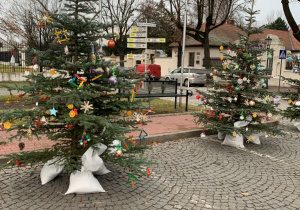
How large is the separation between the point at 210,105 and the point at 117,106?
11.2ft

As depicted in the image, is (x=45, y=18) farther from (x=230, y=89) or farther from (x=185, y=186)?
(x=230, y=89)

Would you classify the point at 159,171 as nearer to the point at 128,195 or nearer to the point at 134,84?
the point at 128,195

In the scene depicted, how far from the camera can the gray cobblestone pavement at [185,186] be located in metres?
3.53

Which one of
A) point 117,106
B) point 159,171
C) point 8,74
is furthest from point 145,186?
point 8,74

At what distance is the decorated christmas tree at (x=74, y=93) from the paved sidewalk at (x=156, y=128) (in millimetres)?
1891

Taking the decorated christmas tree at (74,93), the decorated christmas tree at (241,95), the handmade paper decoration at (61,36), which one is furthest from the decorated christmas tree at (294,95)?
the handmade paper decoration at (61,36)

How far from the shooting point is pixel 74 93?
10.6 feet

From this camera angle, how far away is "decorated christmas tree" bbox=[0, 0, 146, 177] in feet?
11.0

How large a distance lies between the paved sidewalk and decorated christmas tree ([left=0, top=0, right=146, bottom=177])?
1891 millimetres

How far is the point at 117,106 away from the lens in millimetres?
3766

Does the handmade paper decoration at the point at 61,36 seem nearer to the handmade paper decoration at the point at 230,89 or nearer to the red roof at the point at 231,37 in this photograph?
the handmade paper decoration at the point at 230,89

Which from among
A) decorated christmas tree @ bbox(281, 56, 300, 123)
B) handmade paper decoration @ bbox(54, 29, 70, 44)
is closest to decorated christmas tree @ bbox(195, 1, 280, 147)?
decorated christmas tree @ bbox(281, 56, 300, 123)

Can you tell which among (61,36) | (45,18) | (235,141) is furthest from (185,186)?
(45,18)

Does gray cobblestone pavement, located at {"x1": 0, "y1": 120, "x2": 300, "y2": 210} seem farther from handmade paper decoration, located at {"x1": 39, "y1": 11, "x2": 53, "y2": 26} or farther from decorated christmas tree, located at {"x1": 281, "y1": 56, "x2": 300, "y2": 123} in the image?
decorated christmas tree, located at {"x1": 281, "y1": 56, "x2": 300, "y2": 123}
